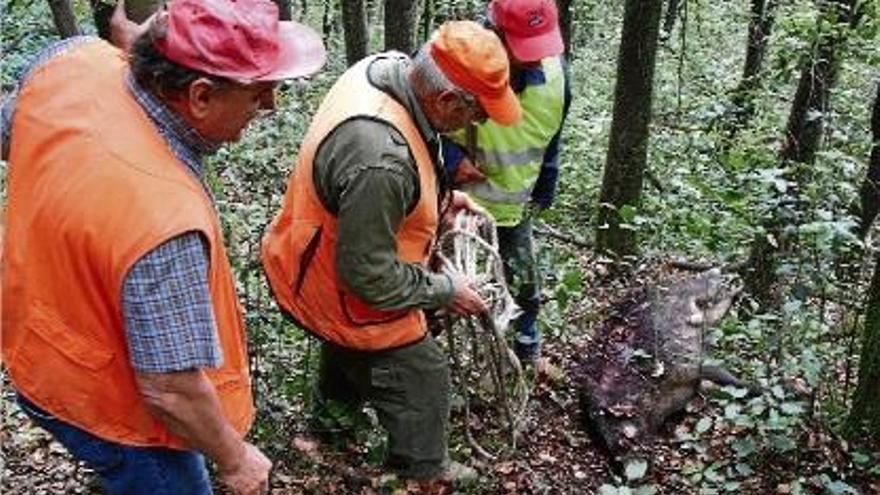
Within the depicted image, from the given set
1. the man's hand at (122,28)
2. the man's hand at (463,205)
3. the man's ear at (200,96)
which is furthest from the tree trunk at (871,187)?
the man's ear at (200,96)

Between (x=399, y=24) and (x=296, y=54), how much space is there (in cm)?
740

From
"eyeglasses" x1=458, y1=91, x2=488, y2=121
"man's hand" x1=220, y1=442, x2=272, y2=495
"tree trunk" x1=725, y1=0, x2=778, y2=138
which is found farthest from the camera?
"tree trunk" x1=725, y1=0, x2=778, y2=138

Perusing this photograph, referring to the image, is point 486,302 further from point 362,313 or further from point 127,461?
point 127,461

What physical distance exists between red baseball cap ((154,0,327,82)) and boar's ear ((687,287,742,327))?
444 cm

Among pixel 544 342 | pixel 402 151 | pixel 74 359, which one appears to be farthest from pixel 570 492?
pixel 74 359

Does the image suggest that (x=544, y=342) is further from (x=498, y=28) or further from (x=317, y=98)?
(x=317, y=98)

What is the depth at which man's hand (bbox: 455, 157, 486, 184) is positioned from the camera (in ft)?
17.6

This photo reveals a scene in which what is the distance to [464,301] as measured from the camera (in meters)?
4.29

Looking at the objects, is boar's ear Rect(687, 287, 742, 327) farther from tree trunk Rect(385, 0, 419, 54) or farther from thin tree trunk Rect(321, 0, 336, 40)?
thin tree trunk Rect(321, 0, 336, 40)

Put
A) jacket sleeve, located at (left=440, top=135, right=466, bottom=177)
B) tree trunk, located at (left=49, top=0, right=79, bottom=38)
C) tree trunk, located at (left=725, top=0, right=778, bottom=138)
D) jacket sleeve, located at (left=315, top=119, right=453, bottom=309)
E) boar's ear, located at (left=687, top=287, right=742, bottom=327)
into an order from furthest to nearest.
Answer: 1. tree trunk, located at (left=49, top=0, right=79, bottom=38)
2. tree trunk, located at (left=725, top=0, right=778, bottom=138)
3. boar's ear, located at (left=687, top=287, right=742, bottom=327)
4. jacket sleeve, located at (left=440, top=135, right=466, bottom=177)
5. jacket sleeve, located at (left=315, top=119, right=453, bottom=309)

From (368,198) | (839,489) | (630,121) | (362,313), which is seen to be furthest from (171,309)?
(630,121)

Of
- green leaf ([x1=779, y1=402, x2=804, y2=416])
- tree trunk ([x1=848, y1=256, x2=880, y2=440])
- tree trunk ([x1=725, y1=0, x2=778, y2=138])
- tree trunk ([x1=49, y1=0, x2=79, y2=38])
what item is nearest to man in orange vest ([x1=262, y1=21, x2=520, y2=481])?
green leaf ([x1=779, y1=402, x2=804, y2=416])

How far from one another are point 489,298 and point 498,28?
1.54 m

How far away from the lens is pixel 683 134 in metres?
13.2
